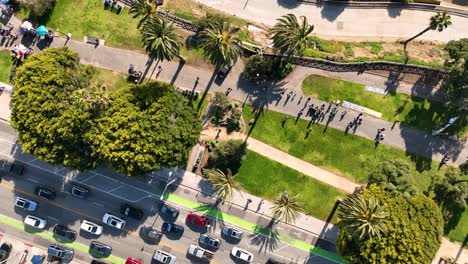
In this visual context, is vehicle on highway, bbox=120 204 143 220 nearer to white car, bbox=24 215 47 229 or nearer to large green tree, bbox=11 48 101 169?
large green tree, bbox=11 48 101 169

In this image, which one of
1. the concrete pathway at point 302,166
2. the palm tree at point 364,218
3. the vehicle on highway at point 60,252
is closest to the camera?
the palm tree at point 364,218

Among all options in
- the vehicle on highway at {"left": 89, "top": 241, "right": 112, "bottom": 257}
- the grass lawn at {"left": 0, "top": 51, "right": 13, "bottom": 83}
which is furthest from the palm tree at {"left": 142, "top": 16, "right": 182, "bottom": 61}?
the vehicle on highway at {"left": 89, "top": 241, "right": 112, "bottom": 257}

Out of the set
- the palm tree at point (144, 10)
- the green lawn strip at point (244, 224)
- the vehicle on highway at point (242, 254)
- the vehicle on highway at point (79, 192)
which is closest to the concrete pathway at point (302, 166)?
the green lawn strip at point (244, 224)

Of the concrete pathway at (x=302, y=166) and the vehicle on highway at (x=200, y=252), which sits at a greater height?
the concrete pathway at (x=302, y=166)

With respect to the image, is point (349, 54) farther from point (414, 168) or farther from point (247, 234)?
point (247, 234)

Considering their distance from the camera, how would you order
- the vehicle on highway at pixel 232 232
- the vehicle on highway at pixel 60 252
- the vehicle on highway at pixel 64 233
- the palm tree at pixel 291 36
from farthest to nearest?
the vehicle on highway at pixel 64 233 < the vehicle on highway at pixel 232 232 < the vehicle on highway at pixel 60 252 < the palm tree at pixel 291 36

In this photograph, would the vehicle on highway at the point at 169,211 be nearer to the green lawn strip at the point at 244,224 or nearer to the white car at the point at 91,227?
the green lawn strip at the point at 244,224
